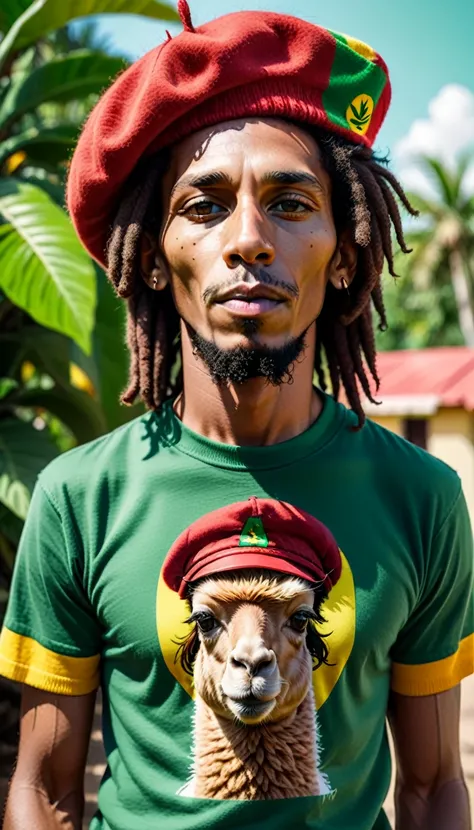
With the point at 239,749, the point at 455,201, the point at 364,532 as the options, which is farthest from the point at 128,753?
the point at 455,201

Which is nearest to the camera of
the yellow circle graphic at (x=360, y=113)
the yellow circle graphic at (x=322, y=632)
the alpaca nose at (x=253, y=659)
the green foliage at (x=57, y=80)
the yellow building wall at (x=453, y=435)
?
the alpaca nose at (x=253, y=659)

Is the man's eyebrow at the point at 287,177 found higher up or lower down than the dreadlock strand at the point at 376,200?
higher up

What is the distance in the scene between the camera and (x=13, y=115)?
5.40 meters

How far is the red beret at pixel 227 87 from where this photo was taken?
1.81 meters

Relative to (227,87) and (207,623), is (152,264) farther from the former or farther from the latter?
(207,623)

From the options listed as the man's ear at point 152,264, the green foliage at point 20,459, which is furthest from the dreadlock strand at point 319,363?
the green foliage at point 20,459

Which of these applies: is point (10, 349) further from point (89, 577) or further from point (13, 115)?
point (89, 577)

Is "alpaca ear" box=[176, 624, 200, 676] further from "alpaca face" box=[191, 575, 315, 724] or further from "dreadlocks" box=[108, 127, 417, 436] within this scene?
"dreadlocks" box=[108, 127, 417, 436]

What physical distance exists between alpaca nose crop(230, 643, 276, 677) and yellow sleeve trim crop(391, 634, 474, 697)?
0.40 meters

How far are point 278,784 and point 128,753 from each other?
0.32m

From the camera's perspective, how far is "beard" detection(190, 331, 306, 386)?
1807mm

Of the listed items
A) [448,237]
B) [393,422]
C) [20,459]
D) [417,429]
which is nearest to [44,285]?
[20,459]

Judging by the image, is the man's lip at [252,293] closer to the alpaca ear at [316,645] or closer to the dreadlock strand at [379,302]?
the dreadlock strand at [379,302]

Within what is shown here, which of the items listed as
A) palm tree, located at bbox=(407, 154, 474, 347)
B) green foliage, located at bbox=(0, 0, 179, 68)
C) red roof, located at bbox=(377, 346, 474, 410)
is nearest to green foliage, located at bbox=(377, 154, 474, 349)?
palm tree, located at bbox=(407, 154, 474, 347)
